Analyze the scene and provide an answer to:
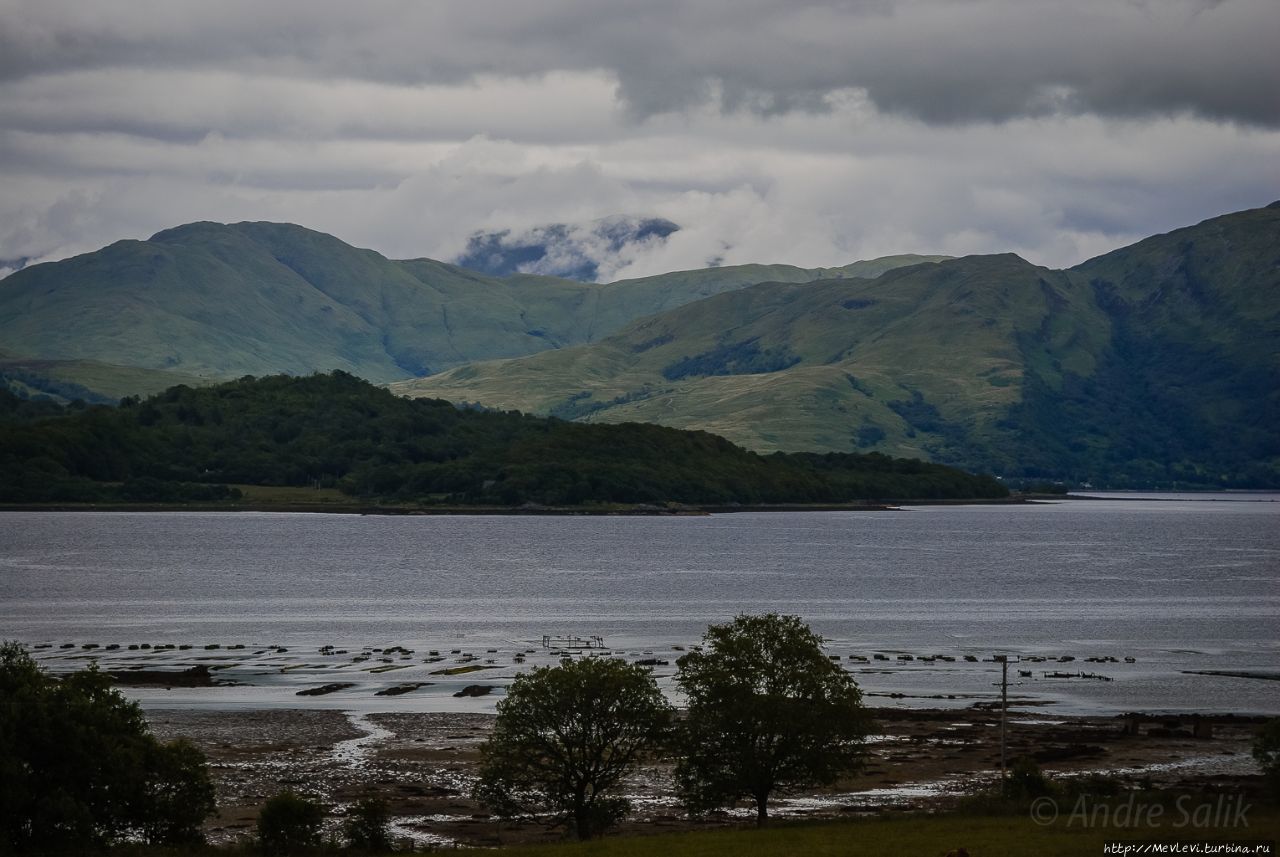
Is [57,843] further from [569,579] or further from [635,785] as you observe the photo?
[569,579]

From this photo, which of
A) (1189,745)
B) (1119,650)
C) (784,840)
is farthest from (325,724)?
(1119,650)

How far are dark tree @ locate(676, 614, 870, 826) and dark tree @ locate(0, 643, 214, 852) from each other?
63.2 ft

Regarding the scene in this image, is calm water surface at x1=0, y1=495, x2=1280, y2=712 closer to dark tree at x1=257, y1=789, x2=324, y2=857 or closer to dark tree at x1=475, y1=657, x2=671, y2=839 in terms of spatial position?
dark tree at x1=475, y1=657, x2=671, y2=839

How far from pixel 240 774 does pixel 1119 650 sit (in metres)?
84.4

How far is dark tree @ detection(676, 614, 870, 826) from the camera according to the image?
6206 cm

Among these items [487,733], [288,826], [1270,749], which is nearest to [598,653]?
[487,733]

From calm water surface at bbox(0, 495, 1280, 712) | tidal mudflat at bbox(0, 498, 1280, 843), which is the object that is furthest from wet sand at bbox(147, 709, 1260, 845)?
calm water surface at bbox(0, 495, 1280, 712)

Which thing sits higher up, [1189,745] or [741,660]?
[741,660]

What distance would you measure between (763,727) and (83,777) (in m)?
25.8

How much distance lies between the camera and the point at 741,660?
64.2 meters

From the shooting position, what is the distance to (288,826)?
54.3 metres

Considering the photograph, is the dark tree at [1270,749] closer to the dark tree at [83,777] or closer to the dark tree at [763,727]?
the dark tree at [763,727]

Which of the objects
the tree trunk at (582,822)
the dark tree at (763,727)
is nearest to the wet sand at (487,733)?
the tree trunk at (582,822)

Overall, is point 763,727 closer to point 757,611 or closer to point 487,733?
point 487,733
